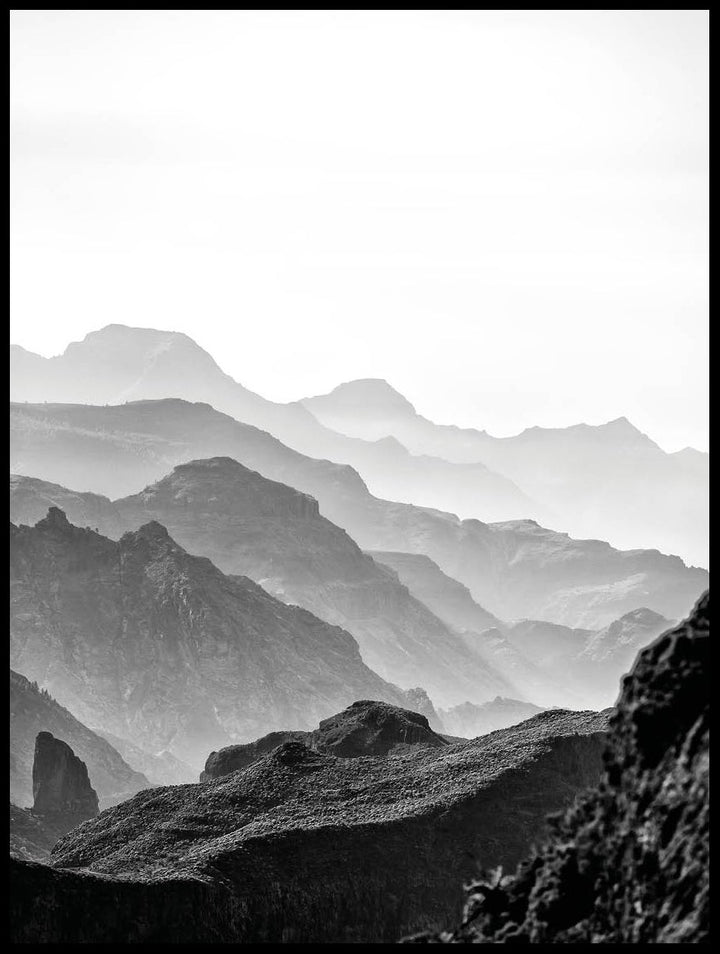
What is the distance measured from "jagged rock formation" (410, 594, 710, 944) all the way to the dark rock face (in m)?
114

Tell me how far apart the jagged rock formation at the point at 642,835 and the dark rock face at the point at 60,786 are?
114 meters

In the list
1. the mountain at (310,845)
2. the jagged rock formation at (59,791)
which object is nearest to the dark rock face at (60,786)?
the jagged rock formation at (59,791)

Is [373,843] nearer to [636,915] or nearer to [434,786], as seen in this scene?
[434,786]

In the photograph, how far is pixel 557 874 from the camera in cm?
2570

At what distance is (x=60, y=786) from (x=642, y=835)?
12258cm

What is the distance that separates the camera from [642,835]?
2309 cm

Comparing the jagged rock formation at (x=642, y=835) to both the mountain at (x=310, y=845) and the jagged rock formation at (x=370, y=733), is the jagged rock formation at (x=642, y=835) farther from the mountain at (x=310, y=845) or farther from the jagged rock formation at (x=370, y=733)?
the jagged rock formation at (x=370, y=733)

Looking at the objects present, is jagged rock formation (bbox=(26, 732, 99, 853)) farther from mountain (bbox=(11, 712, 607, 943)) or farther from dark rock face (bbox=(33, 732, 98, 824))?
mountain (bbox=(11, 712, 607, 943))

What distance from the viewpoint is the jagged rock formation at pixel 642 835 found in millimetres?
21641

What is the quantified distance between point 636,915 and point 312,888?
136ft

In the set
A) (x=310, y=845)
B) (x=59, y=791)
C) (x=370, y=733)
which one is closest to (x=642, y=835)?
(x=310, y=845)
